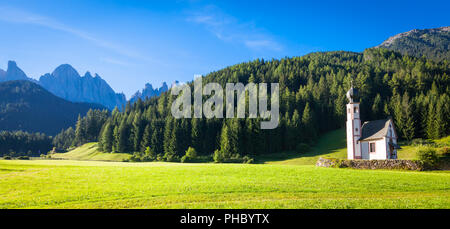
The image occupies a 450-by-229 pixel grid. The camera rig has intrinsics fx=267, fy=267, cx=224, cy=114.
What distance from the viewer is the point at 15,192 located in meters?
20.3

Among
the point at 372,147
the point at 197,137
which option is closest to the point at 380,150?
the point at 372,147

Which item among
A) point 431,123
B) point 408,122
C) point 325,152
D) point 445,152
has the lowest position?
point 325,152

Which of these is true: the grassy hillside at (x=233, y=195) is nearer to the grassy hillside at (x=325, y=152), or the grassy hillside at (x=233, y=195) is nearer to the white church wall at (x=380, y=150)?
the white church wall at (x=380, y=150)

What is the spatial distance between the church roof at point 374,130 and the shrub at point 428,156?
11.2 meters

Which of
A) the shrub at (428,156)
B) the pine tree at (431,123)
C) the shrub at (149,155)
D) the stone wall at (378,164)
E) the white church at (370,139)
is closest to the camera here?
the shrub at (428,156)

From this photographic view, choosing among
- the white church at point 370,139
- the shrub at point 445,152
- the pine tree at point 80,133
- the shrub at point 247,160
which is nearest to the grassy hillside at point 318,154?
the shrub at point 247,160

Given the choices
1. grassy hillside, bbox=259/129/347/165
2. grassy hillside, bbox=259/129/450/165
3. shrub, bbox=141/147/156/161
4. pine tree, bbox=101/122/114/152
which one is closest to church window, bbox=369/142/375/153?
grassy hillside, bbox=259/129/450/165

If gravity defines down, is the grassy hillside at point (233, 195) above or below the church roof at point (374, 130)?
below

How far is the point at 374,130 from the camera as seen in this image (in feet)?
167

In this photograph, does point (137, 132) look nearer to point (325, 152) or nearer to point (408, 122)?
point (325, 152)

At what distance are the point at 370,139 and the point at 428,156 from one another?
1326cm

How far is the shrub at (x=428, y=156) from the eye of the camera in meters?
36.5
